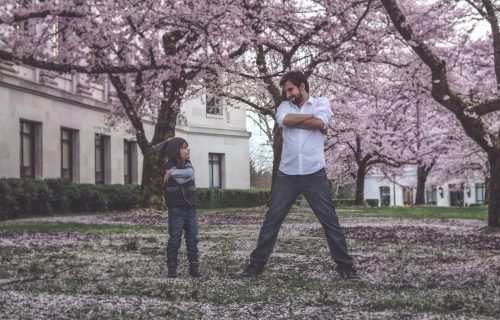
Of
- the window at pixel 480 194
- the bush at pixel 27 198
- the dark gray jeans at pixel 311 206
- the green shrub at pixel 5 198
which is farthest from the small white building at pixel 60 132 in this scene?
the window at pixel 480 194

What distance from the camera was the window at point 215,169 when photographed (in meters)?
50.1

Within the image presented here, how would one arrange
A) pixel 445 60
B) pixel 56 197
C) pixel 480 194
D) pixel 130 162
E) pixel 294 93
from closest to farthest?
pixel 294 93 < pixel 445 60 < pixel 56 197 < pixel 130 162 < pixel 480 194

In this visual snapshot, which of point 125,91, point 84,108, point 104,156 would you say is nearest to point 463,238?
point 125,91

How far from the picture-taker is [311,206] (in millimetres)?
6344

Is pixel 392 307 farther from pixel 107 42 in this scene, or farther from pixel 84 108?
pixel 84 108

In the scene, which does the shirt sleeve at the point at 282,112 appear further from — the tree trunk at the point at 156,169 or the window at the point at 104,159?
the window at the point at 104,159

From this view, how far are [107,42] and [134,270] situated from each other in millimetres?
11799

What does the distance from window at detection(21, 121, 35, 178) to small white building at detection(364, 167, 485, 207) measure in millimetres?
56218

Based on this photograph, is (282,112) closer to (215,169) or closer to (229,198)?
(229,198)

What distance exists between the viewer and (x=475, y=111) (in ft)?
42.2

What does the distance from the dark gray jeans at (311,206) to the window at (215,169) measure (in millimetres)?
43286

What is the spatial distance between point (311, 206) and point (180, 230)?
140 centimetres

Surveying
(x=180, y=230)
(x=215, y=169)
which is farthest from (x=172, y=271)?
(x=215, y=169)

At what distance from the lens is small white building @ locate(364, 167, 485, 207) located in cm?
8356
